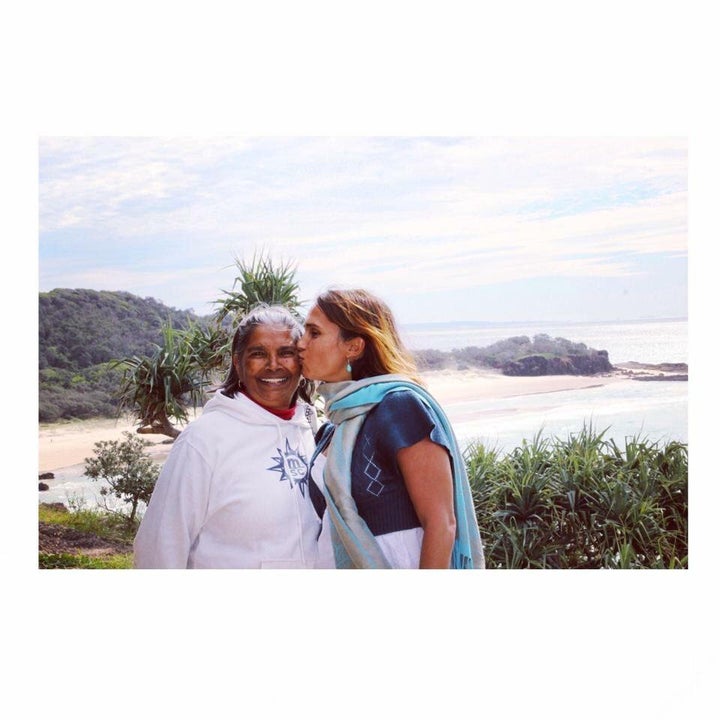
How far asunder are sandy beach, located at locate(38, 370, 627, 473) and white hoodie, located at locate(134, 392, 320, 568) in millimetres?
769

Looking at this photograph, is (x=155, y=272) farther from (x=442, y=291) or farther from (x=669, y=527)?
(x=669, y=527)

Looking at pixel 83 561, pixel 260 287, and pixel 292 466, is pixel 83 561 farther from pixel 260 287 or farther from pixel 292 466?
pixel 260 287

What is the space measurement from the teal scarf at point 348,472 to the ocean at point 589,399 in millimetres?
714

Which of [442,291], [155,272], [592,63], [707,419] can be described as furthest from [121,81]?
[707,419]

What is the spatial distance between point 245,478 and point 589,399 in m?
1.86

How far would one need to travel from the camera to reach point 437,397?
14.9 ft

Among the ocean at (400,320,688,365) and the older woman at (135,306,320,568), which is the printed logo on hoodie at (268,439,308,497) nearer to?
the older woman at (135,306,320,568)

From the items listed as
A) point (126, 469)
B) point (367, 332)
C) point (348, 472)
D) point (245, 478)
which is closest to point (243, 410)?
point (245, 478)

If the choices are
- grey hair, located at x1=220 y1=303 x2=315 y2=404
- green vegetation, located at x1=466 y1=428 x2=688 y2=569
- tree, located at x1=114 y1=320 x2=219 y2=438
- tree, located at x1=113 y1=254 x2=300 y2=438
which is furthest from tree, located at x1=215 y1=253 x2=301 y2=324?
green vegetation, located at x1=466 y1=428 x2=688 y2=569

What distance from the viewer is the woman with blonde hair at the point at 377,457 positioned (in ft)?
12.2

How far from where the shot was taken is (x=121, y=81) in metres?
4.32

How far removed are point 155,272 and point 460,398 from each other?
5.42 feet

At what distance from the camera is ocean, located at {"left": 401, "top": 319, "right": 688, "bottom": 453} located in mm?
4547

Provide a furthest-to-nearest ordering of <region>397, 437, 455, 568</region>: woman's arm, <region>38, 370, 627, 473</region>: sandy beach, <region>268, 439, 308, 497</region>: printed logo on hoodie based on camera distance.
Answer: <region>38, 370, 627, 473</region>: sandy beach < <region>268, 439, 308, 497</region>: printed logo on hoodie < <region>397, 437, 455, 568</region>: woman's arm
